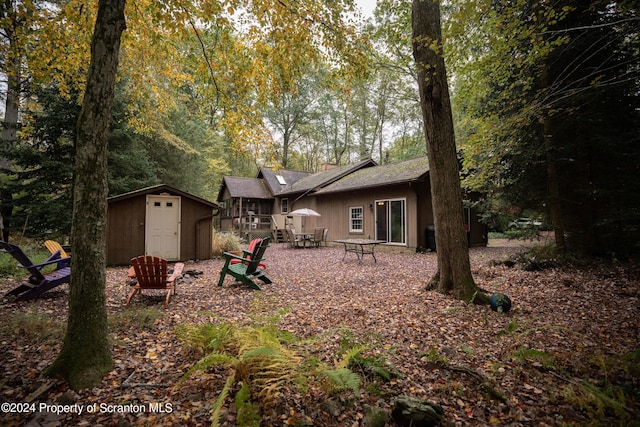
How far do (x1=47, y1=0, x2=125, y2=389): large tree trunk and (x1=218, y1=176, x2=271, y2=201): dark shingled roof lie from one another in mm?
19217

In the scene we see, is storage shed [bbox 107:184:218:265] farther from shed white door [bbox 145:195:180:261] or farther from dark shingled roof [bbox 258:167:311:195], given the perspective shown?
dark shingled roof [bbox 258:167:311:195]

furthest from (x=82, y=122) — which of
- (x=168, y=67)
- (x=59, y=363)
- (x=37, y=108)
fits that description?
(x=37, y=108)

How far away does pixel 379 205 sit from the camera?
47.3 feet

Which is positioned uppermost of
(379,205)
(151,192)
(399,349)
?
(151,192)

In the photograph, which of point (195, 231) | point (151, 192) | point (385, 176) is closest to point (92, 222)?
point (151, 192)

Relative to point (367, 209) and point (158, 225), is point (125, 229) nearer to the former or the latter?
point (158, 225)

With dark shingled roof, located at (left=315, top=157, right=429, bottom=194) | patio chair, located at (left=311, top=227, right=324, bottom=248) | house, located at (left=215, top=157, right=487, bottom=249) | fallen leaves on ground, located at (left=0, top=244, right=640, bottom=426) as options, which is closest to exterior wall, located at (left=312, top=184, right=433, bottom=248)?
house, located at (left=215, top=157, right=487, bottom=249)

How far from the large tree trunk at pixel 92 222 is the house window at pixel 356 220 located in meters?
13.3

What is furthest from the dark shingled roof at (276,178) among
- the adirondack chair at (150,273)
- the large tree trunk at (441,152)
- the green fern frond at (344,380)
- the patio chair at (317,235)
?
the green fern frond at (344,380)

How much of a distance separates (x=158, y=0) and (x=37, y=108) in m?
12.7

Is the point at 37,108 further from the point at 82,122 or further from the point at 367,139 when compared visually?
the point at 367,139

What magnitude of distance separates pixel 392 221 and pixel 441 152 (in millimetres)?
8603

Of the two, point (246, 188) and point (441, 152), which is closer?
point (441, 152)

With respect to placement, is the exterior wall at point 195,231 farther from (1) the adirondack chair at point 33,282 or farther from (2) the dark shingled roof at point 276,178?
(2) the dark shingled roof at point 276,178
